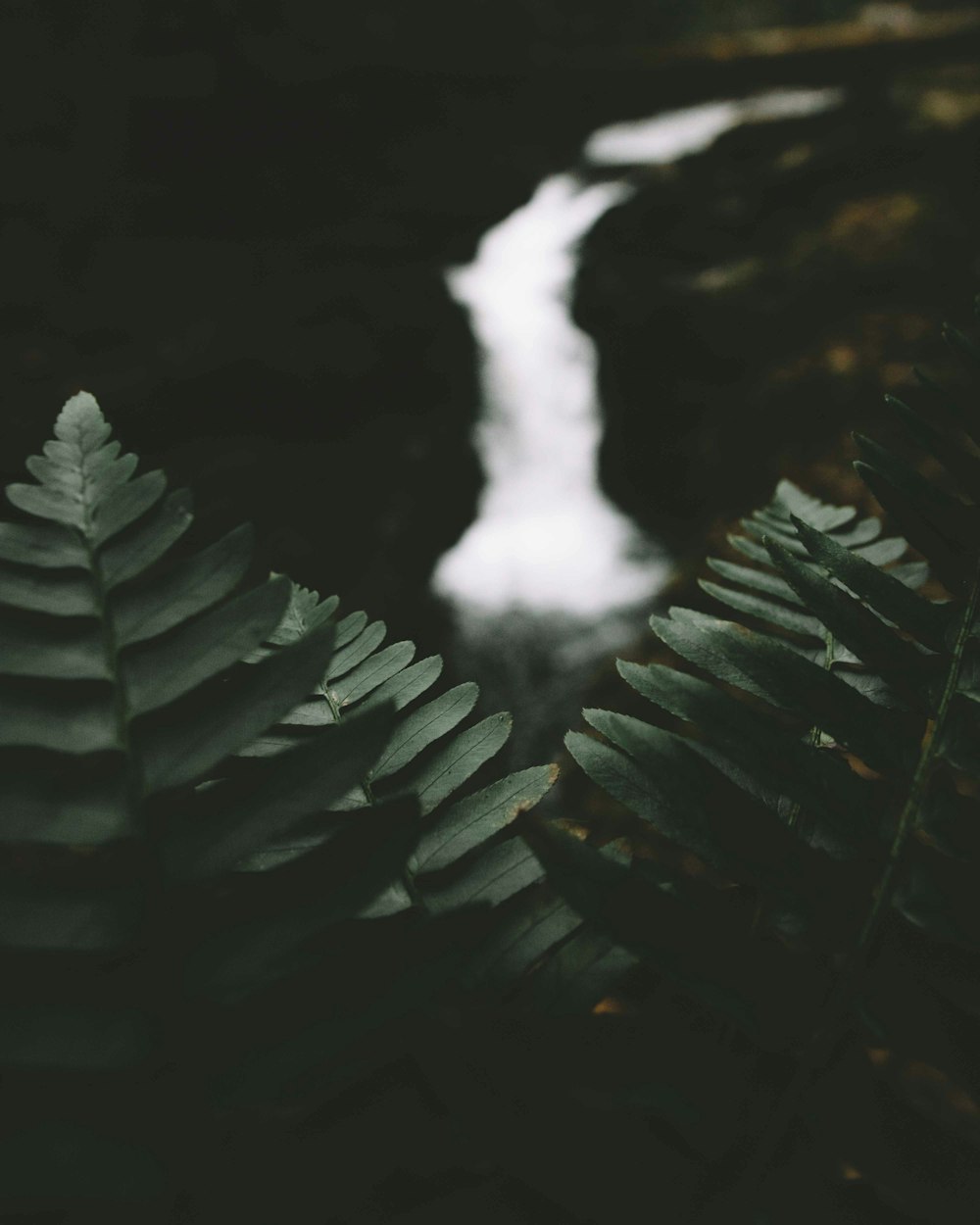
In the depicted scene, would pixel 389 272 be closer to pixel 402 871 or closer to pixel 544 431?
pixel 544 431

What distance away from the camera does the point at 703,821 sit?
64cm

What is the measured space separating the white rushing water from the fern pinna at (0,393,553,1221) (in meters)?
4.15

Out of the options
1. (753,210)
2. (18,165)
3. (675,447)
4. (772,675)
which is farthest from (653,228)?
(772,675)

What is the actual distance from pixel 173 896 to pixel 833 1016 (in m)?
0.51

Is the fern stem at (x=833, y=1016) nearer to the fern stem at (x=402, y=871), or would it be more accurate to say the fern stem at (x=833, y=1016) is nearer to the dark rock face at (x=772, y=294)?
the fern stem at (x=402, y=871)

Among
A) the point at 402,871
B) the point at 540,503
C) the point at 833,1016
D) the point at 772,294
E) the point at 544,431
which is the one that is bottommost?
the point at 833,1016

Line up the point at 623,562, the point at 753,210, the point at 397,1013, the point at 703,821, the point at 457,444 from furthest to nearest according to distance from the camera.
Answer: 1. the point at 753,210
2. the point at 457,444
3. the point at 623,562
4. the point at 703,821
5. the point at 397,1013

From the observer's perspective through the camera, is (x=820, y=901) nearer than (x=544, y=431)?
Yes

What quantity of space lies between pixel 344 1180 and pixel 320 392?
590 centimetres

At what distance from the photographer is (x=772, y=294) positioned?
20.5 ft

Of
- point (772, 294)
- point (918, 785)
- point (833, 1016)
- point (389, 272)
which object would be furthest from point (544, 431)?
point (833, 1016)

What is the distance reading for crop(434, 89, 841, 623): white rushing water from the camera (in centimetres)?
512

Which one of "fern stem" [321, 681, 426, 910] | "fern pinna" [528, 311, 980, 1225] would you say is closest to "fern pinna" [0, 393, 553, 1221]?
"fern stem" [321, 681, 426, 910]

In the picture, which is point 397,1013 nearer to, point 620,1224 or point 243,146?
point 620,1224
